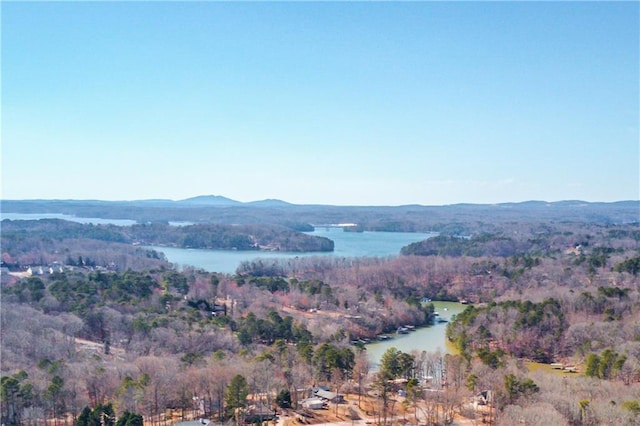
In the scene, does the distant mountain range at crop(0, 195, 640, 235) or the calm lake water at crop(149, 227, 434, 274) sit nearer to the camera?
the calm lake water at crop(149, 227, 434, 274)

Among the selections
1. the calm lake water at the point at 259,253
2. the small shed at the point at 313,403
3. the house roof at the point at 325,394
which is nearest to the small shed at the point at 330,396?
the house roof at the point at 325,394

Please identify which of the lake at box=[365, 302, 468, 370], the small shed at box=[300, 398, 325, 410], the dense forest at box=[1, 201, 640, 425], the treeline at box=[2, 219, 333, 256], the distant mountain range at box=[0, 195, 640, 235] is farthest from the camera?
the distant mountain range at box=[0, 195, 640, 235]

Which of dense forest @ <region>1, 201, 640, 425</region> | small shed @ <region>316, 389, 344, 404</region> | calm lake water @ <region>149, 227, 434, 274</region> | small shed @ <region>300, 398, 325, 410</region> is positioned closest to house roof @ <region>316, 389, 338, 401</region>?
small shed @ <region>316, 389, 344, 404</region>

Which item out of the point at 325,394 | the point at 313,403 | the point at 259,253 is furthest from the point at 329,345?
the point at 259,253

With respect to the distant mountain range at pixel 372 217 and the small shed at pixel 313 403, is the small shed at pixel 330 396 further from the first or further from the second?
the distant mountain range at pixel 372 217

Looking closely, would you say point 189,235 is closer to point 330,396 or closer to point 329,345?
point 329,345

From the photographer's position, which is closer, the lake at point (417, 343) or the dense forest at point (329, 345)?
the dense forest at point (329, 345)

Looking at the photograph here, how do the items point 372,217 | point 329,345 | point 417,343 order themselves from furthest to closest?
point 372,217 < point 417,343 < point 329,345

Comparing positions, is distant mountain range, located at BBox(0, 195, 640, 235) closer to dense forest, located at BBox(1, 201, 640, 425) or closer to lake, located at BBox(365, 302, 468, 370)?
dense forest, located at BBox(1, 201, 640, 425)

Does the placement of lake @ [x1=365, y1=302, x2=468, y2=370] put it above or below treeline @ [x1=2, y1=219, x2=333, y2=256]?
below
